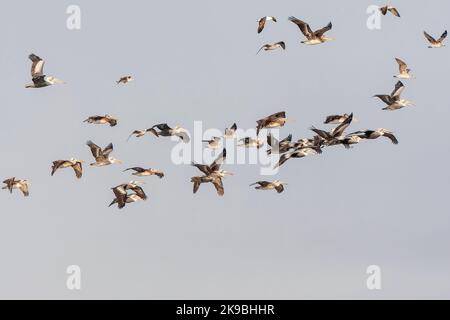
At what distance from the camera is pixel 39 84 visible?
234 feet

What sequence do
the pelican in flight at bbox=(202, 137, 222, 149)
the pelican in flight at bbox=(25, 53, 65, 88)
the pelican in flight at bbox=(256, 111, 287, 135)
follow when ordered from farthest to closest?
1. the pelican in flight at bbox=(202, 137, 222, 149)
2. the pelican in flight at bbox=(25, 53, 65, 88)
3. the pelican in flight at bbox=(256, 111, 287, 135)

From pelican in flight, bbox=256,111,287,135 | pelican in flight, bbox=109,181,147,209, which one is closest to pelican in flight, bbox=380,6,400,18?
pelican in flight, bbox=256,111,287,135

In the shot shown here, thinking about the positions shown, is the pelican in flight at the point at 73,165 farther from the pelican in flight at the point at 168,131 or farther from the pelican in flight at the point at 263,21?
the pelican in flight at the point at 263,21

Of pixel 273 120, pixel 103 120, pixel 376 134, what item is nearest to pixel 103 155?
pixel 103 120

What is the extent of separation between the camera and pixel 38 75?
71500 millimetres

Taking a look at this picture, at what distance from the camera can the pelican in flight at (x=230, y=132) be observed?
241 ft

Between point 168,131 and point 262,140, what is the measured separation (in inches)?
304

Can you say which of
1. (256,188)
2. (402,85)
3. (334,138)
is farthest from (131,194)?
(402,85)

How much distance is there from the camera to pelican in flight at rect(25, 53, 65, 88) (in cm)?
7138

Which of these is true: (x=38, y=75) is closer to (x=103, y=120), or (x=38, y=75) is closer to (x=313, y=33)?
(x=103, y=120)

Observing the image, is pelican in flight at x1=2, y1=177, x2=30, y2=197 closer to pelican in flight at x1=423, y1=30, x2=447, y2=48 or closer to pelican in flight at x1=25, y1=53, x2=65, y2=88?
pelican in flight at x1=25, y1=53, x2=65, y2=88

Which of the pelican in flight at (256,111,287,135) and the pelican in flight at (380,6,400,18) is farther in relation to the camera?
the pelican in flight at (380,6,400,18)

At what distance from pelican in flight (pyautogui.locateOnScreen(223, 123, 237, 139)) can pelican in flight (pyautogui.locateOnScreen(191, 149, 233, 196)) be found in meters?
1.61

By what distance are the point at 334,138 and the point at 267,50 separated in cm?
738
